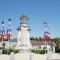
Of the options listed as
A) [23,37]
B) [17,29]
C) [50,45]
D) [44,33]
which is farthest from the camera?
[50,45]

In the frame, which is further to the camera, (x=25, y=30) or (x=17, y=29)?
(x=17, y=29)

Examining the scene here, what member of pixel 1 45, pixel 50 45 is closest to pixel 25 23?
pixel 1 45

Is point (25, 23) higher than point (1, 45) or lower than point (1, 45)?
higher

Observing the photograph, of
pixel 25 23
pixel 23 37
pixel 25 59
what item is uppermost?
pixel 25 23

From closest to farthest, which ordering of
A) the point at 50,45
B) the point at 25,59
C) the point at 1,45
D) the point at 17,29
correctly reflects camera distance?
1. the point at 25,59
2. the point at 17,29
3. the point at 1,45
4. the point at 50,45

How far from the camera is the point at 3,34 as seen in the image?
53.7 m

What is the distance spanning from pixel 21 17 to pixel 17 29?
10060 mm

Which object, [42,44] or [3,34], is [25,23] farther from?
[42,44]

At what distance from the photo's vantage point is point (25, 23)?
5103 cm

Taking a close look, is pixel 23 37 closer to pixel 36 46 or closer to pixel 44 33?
pixel 44 33

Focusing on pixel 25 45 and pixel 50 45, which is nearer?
pixel 25 45

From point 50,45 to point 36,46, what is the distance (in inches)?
229

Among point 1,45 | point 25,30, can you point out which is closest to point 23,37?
point 25,30

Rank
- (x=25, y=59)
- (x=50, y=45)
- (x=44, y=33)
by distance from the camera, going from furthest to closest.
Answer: (x=50, y=45), (x=44, y=33), (x=25, y=59)
